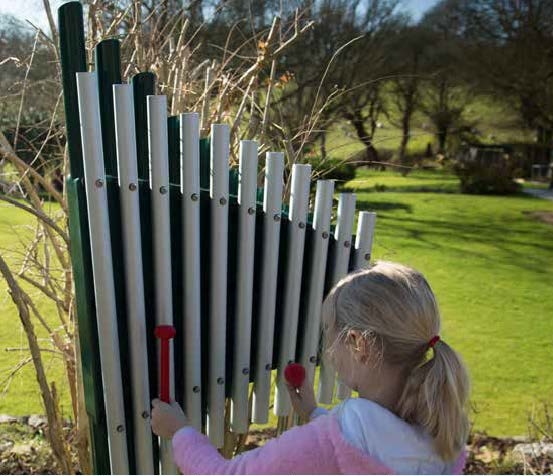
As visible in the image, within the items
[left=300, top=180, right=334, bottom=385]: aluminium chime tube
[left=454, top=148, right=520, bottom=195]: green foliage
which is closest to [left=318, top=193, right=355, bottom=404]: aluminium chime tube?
[left=300, top=180, right=334, bottom=385]: aluminium chime tube

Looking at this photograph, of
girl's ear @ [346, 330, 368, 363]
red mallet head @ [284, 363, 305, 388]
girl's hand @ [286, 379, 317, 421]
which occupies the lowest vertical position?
girl's hand @ [286, 379, 317, 421]

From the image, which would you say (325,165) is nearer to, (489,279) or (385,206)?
(489,279)

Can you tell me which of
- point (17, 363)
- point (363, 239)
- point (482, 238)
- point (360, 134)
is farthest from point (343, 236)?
point (482, 238)

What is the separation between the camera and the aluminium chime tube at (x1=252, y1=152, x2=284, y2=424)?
5.68ft

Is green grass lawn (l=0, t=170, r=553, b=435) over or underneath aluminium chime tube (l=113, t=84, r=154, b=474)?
underneath

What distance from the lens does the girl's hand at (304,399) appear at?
171 centimetres

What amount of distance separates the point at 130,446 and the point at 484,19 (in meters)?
18.3

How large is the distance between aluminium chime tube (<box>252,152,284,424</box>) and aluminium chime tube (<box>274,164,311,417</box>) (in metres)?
0.05

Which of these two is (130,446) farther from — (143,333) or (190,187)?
(190,187)

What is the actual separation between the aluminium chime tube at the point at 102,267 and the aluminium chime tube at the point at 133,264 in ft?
0.13

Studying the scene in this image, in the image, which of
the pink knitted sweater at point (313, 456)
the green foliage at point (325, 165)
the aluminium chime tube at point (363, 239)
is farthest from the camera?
the green foliage at point (325, 165)

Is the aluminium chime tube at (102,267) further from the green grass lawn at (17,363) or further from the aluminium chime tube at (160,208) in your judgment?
the green grass lawn at (17,363)

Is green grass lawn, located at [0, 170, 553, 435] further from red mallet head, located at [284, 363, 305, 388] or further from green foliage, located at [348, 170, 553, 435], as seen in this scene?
red mallet head, located at [284, 363, 305, 388]

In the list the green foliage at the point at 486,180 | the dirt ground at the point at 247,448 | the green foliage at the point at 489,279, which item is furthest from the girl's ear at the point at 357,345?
the green foliage at the point at 486,180
